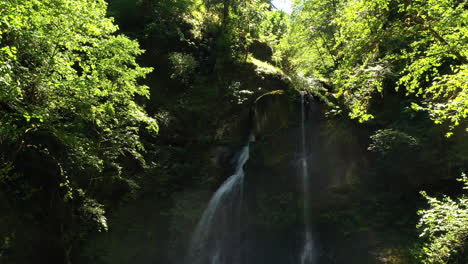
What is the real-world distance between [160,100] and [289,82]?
6.76 metres

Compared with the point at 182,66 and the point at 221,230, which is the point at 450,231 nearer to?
the point at 221,230

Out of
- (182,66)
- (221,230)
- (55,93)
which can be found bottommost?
(221,230)

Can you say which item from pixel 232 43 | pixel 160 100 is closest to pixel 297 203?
pixel 160 100

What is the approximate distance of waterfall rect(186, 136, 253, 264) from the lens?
38.4ft

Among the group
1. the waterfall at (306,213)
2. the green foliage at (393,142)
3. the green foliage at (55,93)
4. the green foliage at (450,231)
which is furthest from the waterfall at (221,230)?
the green foliage at (450,231)

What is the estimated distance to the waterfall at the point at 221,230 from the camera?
1172 centimetres

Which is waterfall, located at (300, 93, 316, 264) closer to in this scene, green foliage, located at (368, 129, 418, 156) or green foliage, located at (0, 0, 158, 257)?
green foliage, located at (368, 129, 418, 156)

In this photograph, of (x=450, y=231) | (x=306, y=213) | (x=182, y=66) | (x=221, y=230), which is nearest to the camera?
(x=450, y=231)

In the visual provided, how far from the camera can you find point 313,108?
14320 millimetres

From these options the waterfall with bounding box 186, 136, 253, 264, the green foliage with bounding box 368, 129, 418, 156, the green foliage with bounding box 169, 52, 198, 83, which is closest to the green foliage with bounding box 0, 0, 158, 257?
the waterfall with bounding box 186, 136, 253, 264

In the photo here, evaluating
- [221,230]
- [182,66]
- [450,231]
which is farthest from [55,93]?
[182,66]

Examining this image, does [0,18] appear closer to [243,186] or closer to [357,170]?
[243,186]

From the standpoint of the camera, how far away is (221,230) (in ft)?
40.0

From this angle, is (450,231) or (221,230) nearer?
(450,231)
